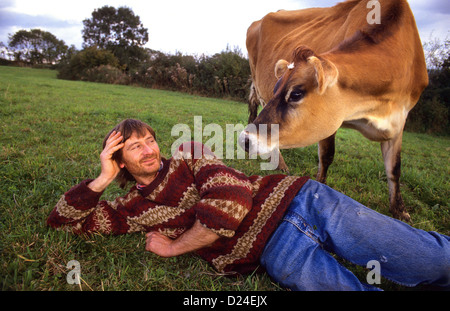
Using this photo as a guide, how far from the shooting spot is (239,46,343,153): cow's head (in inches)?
82.3

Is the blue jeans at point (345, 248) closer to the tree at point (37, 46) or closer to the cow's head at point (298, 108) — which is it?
the cow's head at point (298, 108)

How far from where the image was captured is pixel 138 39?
4106 centimetres

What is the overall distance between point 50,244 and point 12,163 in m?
1.83

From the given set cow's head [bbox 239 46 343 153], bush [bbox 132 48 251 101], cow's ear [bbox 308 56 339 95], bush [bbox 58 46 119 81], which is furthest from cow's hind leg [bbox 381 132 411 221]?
bush [bbox 58 46 119 81]

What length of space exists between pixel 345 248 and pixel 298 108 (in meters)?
1.06

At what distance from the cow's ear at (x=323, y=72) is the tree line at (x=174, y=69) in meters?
10.7

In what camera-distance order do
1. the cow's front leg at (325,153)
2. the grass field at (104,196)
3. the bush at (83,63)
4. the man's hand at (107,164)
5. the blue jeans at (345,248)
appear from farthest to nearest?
the bush at (83,63), the cow's front leg at (325,153), the man's hand at (107,164), the grass field at (104,196), the blue jeans at (345,248)

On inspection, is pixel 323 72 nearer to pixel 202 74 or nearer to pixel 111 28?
pixel 202 74

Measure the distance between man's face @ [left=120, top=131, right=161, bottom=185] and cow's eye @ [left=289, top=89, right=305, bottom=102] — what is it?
108cm

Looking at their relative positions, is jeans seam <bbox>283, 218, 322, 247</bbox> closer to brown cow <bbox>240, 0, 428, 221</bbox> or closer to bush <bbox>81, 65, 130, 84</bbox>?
brown cow <bbox>240, 0, 428, 221</bbox>

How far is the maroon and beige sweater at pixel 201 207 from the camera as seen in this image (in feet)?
5.21

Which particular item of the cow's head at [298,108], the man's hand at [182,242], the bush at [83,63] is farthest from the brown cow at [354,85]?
the bush at [83,63]

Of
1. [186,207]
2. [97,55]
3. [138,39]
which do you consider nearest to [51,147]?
[186,207]

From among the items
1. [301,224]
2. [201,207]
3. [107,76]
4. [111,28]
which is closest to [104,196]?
[201,207]
